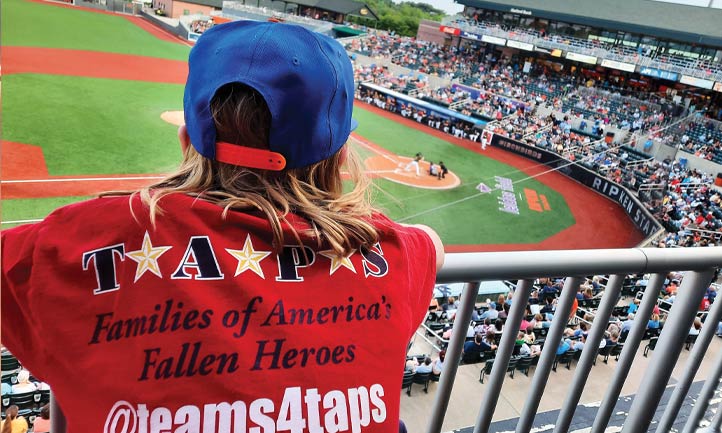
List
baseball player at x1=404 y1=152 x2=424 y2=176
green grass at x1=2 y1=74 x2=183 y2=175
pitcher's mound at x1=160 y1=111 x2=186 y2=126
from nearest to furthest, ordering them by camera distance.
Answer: green grass at x1=2 y1=74 x2=183 y2=175, baseball player at x1=404 y1=152 x2=424 y2=176, pitcher's mound at x1=160 y1=111 x2=186 y2=126

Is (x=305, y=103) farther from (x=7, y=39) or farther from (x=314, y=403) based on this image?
(x=7, y=39)

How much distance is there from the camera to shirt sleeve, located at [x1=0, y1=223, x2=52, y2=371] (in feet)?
2.88

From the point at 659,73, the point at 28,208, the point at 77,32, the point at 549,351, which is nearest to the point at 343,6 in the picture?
the point at 77,32

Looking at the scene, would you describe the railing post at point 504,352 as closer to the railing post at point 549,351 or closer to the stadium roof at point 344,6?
the railing post at point 549,351

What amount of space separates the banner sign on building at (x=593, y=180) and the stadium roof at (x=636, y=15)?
1189 centimetres

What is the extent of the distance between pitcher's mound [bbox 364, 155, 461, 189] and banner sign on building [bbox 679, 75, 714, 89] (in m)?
14.1

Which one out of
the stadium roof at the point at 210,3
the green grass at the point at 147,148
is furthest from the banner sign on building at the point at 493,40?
the stadium roof at the point at 210,3

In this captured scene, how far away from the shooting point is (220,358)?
871mm

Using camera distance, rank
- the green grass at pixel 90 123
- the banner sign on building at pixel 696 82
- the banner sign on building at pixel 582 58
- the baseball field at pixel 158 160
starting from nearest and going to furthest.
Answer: the baseball field at pixel 158 160 < the green grass at pixel 90 123 < the banner sign on building at pixel 696 82 < the banner sign on building at pixel 582 58

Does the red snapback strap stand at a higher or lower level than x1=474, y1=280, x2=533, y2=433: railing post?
higher

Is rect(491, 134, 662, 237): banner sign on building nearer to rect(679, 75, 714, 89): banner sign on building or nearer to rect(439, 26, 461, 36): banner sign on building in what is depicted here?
rect(679, 75, 714, 89): banner sign on building

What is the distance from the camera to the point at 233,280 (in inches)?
36.0

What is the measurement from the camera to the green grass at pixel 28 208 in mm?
Result: 9898

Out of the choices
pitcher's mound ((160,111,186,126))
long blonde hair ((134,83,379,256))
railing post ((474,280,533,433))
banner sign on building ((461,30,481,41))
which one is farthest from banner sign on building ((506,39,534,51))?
long blonde hair ((134,83,379,256))
